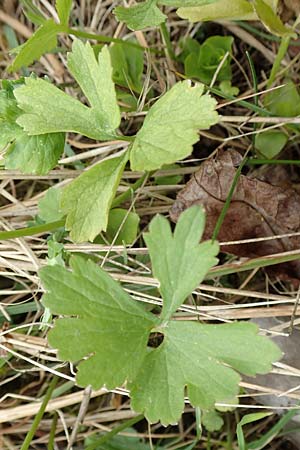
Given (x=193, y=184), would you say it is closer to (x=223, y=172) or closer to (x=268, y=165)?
(x=223, y=172)

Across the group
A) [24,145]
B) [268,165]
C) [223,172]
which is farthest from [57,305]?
[268,165]

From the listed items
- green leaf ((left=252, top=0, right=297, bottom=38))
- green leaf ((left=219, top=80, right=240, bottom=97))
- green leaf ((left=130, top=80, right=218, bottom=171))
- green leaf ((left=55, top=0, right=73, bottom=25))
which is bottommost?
green leaf ((left=219, top=80, right=240, bottom=97))

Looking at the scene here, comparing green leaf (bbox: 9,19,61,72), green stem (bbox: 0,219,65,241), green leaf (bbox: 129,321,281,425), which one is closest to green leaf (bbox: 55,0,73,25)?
green leaf (bbox: 9,19,61,72)

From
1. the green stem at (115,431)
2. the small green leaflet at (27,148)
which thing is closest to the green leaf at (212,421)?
the green stem at (115,431)

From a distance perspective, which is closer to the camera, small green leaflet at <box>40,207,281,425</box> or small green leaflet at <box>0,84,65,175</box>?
small green leaflet at <box>40,207,281,425</box>

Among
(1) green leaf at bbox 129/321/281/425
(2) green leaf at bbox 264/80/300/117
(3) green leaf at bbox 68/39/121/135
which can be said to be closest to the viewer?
(1) green leaf at bbox 129/321/281/425

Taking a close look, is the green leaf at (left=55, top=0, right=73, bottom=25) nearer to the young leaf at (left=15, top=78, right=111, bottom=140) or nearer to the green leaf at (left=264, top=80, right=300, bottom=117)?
the young leaf at (left=15, top=78, right=111, bottom=140)

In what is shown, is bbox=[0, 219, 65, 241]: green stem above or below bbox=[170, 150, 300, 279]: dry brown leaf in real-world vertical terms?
above
